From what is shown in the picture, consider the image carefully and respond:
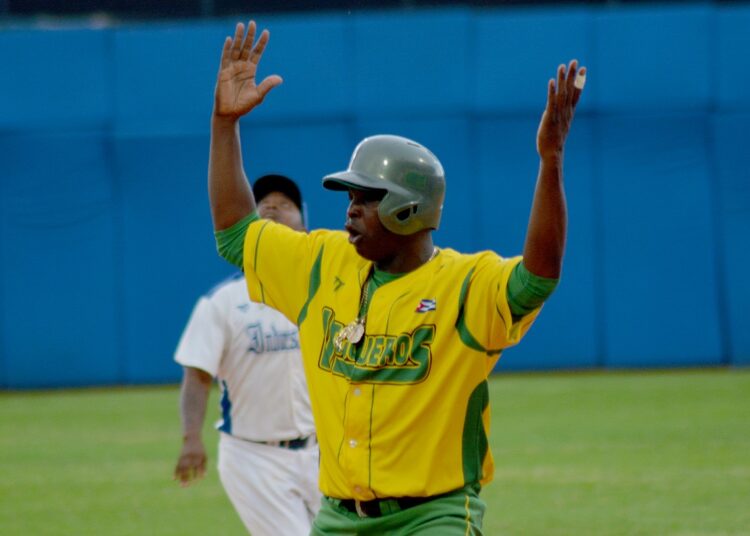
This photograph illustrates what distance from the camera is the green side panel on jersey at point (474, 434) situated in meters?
4.22

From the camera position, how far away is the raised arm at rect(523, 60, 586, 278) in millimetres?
3857

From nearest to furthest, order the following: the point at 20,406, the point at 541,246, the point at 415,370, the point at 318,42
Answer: the point at 541,246 < the point at 415,370 < the point at 20,406 < the point at 318,42

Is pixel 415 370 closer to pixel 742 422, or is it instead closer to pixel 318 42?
pixel 742 422

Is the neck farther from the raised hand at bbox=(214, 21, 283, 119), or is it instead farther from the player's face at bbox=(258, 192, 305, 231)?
the player's face at bbox=(258, 192, 305, 231)

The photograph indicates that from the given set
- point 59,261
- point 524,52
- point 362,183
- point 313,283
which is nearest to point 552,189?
point 362,183

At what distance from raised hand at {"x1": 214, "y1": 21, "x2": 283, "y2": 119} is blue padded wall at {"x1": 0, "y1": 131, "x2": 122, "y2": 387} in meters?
14.8

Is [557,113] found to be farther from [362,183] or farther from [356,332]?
[356,332]

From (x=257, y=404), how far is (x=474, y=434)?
2.45m

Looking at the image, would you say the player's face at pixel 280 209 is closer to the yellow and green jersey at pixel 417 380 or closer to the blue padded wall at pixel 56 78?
the yellow and green jersey at pixel 417 380

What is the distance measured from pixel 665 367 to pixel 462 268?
51.2ft

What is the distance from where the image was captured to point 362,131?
62.8ft

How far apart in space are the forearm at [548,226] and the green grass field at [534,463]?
5.44 meters

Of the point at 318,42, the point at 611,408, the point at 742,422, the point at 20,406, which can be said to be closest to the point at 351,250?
the point at 742,422

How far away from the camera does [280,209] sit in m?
6.72
